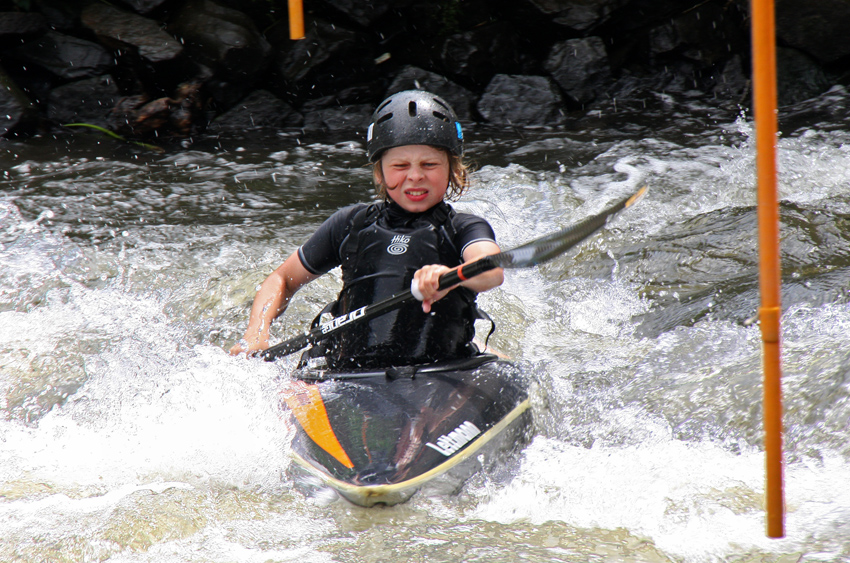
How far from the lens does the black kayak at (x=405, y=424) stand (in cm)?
228

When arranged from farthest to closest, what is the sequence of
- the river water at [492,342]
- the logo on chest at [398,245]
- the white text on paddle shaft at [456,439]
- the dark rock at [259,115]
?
the dark rock at [259,115]
the logo on chest at [398,245]
the white text on paddle shaft at [456,439]
the river water at [492,342]

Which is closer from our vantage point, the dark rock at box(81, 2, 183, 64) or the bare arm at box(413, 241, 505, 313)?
the bare arm at box(413, 241, 505, 313)

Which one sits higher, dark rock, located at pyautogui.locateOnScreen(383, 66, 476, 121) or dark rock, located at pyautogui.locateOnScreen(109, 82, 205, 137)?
dark rock, located at pyautogui.locateOnScreen(383, 66, 476, 121)

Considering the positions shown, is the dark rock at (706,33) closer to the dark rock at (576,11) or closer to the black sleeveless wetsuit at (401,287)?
the dark rock at (576,11)

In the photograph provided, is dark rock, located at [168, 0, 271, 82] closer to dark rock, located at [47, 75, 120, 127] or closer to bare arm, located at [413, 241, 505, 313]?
dark rock, located at [47, 75, 120, 127]

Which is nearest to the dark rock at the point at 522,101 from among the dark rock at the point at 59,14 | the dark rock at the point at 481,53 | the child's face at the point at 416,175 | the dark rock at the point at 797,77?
the dark rock at the point at 481,53

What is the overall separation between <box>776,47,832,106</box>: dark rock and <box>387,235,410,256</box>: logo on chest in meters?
6.69

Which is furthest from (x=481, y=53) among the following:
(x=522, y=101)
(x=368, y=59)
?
(x=368, y=59)

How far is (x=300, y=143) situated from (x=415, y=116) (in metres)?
5.15

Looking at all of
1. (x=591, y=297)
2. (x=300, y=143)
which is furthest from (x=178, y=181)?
(x=591, y=297)

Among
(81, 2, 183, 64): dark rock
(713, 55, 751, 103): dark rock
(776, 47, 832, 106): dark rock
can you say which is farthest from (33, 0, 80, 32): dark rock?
(776, 47, 832, 106): dark rock

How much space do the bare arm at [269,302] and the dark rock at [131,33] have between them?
5.45m

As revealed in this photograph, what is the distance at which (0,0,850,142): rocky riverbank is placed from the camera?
305 inches

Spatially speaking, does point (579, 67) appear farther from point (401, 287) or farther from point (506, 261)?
point (506, 261)
